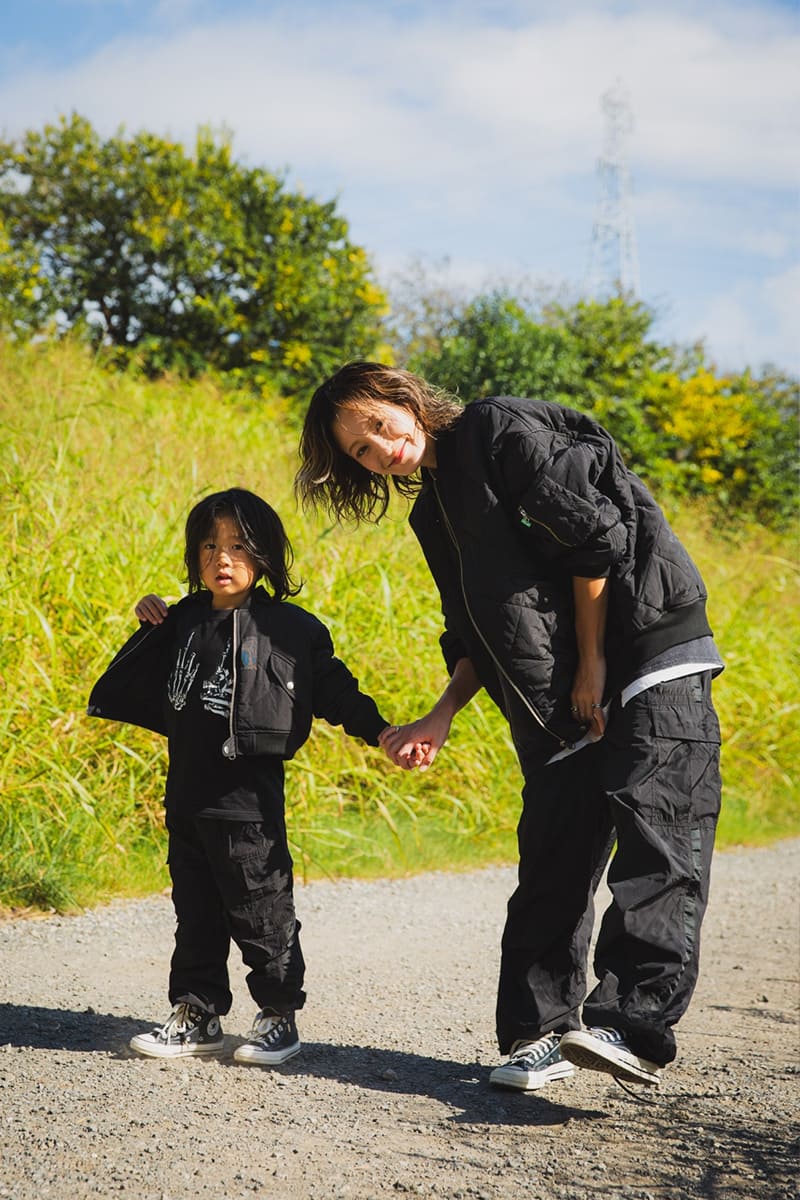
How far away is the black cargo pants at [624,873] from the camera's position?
2549 millimetres

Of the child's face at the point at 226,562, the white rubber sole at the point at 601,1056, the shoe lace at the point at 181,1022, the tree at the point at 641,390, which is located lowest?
the shoe lace at the point at 181,1022

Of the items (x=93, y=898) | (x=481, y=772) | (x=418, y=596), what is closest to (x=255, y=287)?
(x=418, y=596)

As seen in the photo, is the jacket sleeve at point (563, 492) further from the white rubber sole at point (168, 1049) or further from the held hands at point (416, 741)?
the white rubber sole at point (168, 1049)

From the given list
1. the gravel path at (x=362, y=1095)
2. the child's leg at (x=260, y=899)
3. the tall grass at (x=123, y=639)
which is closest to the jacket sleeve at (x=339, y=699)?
the child's leg at (x=260, y=899)

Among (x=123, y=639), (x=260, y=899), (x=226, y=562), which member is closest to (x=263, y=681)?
(x=226, y=562)

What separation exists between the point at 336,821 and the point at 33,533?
1.97m

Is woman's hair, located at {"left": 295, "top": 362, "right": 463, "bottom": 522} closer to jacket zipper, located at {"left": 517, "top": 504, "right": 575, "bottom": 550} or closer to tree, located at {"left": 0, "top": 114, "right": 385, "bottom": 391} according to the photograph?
jacket zipper, located at {"left": 517, "top": 504, "right": 575, "bottom": 550}

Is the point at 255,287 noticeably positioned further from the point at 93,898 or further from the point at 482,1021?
the point at 482,1021

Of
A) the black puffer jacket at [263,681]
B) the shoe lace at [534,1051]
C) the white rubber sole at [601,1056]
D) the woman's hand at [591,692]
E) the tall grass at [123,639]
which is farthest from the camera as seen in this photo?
the tall grass at [123,639]

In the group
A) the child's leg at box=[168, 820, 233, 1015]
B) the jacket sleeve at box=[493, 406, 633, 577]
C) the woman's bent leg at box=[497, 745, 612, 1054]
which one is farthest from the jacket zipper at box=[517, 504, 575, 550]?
the child's leg at box=[168, 820, 233, 1015]

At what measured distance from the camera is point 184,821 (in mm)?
3014

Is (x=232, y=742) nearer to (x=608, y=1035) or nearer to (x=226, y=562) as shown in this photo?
(x=226, y=562)

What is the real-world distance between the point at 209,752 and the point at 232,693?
0.52 feet

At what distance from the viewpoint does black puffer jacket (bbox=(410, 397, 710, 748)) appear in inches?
105
